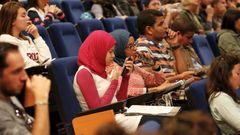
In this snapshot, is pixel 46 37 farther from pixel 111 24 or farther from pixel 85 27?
pixel 111 24

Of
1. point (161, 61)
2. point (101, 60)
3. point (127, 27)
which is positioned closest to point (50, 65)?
point (101, 60)

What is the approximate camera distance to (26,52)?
303cm

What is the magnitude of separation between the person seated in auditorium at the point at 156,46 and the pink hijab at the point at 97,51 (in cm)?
52

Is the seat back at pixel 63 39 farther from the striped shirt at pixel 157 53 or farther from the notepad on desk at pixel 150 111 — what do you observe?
the notepad on desk at pixel 150 111

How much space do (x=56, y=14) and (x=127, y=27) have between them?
2.16 ft

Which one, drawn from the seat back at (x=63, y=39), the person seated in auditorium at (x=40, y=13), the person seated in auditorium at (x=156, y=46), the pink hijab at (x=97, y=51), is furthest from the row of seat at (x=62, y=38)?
the pink hijab at (x=97, y=51)

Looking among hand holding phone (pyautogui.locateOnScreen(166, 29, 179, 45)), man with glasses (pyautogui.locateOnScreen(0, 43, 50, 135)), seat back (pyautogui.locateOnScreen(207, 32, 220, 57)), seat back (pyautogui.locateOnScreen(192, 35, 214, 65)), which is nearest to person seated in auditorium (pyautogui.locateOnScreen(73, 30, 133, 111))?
man with glasses (pyautogui.locateOnScreen(0, 43, 50, 135))

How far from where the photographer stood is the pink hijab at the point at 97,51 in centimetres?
264

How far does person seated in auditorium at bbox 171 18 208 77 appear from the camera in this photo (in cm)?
355

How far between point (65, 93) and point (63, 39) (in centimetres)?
107

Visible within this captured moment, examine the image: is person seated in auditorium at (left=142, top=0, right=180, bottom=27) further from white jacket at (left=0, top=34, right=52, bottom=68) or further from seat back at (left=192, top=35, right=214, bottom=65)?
white jacket at (left=0, top=34, right=52, bottom=68)

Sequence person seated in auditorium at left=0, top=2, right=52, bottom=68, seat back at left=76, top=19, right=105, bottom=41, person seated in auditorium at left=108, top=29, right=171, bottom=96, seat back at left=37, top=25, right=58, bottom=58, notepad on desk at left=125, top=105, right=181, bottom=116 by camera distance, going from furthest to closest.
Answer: seat back at left=76, top=19, right=105, bottom=41 < seat back at left=37, top=25, right=58, bottom=58 < person seated in auditorium at left=108, top=29, right=171, bottom=96 < person seated in auditorium at left=0, top=2, right=52, bottom=68 < notepad on desk at left=125, top=105, right=181, bottom=116

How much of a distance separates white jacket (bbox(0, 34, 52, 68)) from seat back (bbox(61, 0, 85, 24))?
159 cm

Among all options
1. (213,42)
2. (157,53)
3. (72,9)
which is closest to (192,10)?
(213,42)
